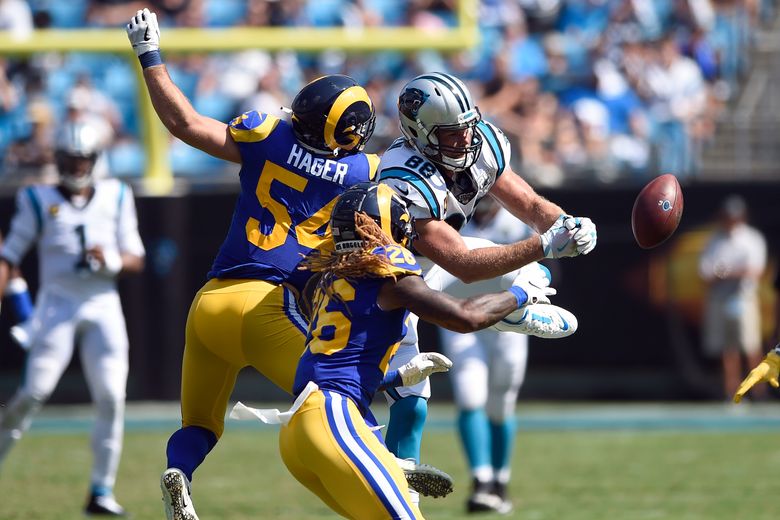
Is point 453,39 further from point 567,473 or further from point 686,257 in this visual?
point 567,473

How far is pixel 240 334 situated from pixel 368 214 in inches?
35.2

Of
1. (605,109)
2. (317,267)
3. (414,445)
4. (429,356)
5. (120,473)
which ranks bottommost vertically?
(120,473)

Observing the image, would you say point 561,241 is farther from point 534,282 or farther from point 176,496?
point 176,496

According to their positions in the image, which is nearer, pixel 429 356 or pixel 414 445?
pixel 429 356

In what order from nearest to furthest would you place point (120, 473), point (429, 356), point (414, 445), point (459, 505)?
point (429, 356)
point (414, 445)
point (459, 505)
point (120, 473)

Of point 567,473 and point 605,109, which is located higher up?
point 605,109

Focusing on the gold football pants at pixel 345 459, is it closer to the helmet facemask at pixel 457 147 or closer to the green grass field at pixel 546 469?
the helmet facemask at pixel 457 147

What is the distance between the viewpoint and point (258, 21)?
12547 millimetres

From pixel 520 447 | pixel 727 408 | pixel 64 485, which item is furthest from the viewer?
pixel 727 408

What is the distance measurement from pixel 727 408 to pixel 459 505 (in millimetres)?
5255

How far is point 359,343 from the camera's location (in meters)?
4.34

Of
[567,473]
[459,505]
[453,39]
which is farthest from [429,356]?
[453,39]

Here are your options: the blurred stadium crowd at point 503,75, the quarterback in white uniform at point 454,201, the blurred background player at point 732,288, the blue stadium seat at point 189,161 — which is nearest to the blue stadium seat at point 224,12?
the blurred stadium crowd at point 503,75

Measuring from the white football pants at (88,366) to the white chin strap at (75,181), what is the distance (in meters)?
0.61
